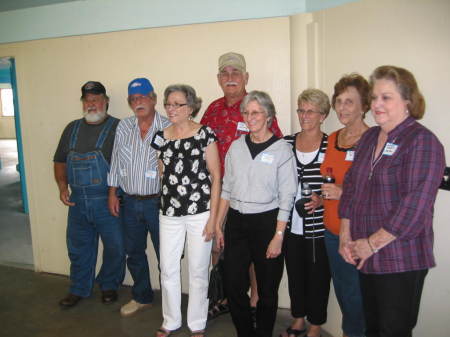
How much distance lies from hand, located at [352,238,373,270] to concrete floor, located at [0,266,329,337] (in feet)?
4.30

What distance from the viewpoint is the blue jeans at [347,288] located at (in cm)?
197

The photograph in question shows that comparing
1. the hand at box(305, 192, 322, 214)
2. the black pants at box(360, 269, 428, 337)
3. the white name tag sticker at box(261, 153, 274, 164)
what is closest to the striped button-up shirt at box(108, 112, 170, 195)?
the white name tag sticker at box(261, 153, 274, 164)

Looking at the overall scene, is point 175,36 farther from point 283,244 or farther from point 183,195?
point 283,244

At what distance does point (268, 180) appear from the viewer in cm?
199

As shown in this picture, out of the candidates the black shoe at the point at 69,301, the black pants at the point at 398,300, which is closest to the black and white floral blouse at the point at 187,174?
the black pants at the point at 398,300

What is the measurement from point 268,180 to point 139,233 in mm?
1264

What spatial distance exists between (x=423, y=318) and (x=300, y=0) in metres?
2.32

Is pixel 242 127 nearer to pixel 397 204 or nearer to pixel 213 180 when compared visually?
pixel 213 180

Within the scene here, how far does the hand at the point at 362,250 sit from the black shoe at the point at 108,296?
2269mm

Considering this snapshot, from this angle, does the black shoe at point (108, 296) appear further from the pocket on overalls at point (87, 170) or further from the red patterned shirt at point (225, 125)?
the red patterned shirt at point (225, 125)

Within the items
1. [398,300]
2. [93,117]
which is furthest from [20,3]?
[398,300]

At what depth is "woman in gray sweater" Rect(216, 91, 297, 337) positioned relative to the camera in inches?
78.5

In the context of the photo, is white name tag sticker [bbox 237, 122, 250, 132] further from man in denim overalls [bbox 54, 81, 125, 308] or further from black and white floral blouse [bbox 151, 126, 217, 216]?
man in denim overalls [bbox 54, 81, 125, 308]

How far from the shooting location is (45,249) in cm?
361
